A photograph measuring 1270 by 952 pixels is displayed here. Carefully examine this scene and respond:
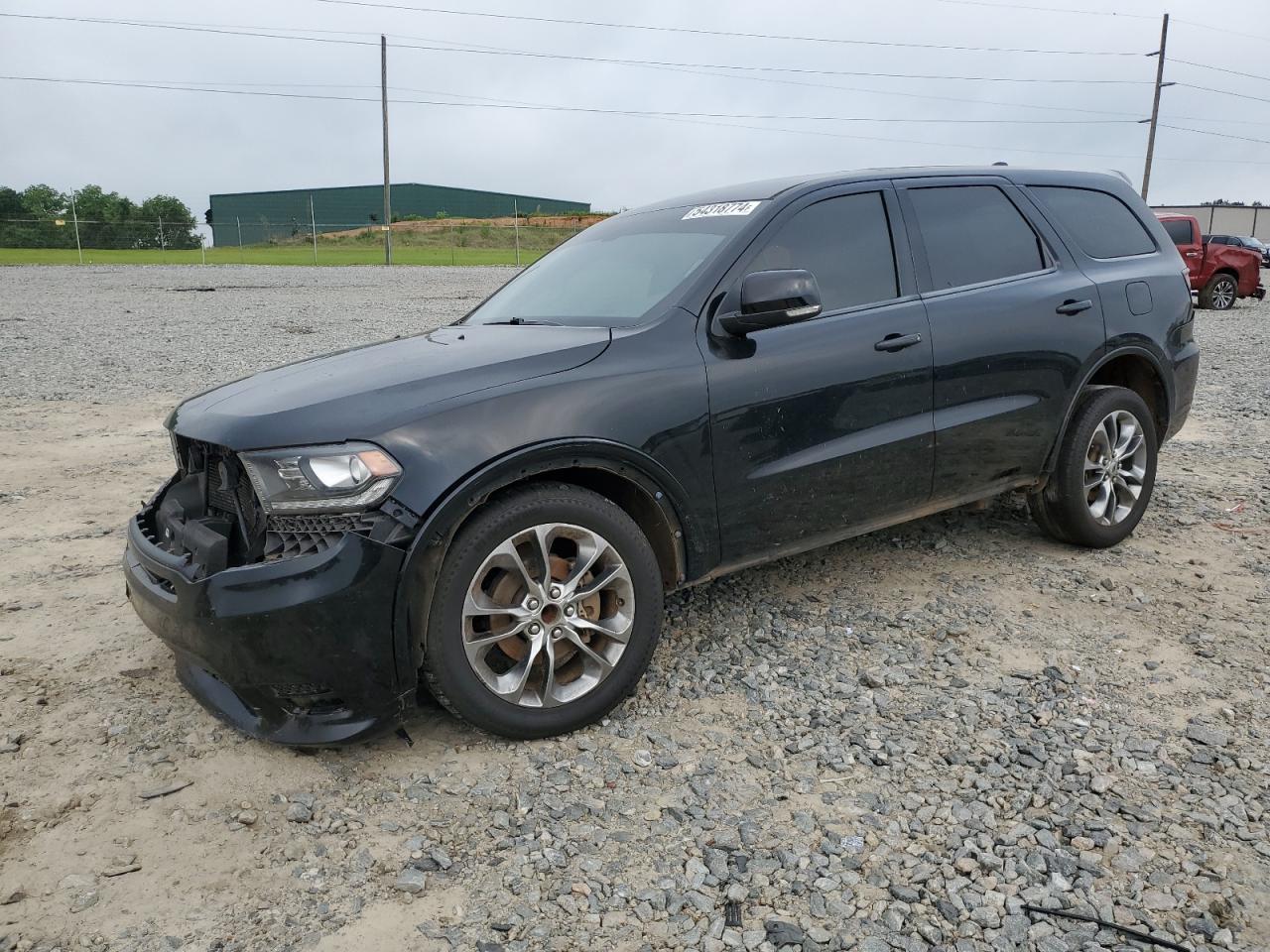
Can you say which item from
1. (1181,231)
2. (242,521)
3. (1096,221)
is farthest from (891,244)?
(1181,231)

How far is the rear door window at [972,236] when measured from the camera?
4332 mm

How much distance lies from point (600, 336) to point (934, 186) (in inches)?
75.9

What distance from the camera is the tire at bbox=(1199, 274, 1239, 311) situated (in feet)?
65.7

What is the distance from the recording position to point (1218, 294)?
20.3m

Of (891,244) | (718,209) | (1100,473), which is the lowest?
(1100,473)

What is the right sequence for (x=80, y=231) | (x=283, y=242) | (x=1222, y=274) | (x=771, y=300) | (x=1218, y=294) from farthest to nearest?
(x=283, y=242), (x=80, y=231), (x=1218, y=294), (x=1222, y=274), (x=771, y=300)

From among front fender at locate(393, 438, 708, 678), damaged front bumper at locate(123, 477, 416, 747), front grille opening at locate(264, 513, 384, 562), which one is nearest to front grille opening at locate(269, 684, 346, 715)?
damaged front bumper at locate(123, 477, 416, 747)

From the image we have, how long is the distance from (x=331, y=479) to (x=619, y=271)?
66.8 inches

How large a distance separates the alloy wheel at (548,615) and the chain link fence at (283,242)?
26351 millimetres

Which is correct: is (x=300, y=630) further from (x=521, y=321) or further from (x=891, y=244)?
(x=891, y=244)

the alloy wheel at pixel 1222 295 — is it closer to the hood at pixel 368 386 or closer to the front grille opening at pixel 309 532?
the hood at pixel 368 386

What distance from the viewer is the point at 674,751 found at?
3.22 m

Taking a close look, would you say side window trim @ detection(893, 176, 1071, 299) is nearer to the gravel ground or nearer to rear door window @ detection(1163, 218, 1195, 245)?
the gravel ground

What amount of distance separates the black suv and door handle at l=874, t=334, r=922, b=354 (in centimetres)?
1
